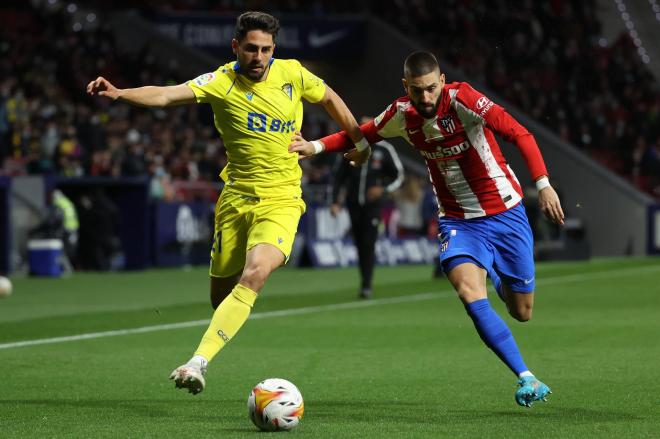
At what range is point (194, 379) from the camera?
6.73 meters

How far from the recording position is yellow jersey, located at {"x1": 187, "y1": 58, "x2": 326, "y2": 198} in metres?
8.01

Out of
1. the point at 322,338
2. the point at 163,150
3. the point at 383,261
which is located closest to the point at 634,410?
the point at 322,338

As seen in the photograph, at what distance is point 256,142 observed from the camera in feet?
26.6

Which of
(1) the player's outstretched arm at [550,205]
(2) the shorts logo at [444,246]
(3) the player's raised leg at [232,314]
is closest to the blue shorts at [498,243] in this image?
(2) the shorts logo at [444,246]

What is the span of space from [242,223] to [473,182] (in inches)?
58.6

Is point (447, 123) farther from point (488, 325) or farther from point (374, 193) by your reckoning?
point (374, 193)

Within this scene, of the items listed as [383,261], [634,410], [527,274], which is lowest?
[383,261]

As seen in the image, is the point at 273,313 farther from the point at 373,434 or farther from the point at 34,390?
the point at 373,434

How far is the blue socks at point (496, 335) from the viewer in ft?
23.4

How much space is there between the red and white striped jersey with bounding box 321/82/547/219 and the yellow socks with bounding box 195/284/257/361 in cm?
134

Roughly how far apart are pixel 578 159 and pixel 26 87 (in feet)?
47.6

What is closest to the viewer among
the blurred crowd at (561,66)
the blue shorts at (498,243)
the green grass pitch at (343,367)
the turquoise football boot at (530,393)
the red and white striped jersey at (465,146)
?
the green grass pitch at (343,367)

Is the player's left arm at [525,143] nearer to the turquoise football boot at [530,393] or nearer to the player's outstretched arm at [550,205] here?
the player's outstretched arm at [550,205]

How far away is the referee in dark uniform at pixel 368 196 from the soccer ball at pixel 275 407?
30.1 ft
